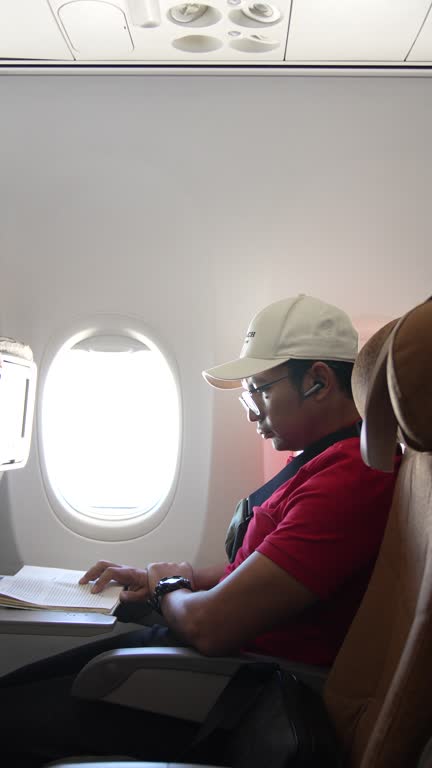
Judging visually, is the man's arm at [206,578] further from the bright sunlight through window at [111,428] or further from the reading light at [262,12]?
the reading light at [262,12]

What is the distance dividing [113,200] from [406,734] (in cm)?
220

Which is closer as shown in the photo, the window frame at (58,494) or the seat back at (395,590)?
the seat back at (395,590)

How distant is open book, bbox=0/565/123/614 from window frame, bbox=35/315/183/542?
64 centimetres

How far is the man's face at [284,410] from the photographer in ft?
5.53

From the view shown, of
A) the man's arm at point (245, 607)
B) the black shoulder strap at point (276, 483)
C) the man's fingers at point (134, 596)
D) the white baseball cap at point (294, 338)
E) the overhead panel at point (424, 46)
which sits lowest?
the man's fingers at point (134, 596)

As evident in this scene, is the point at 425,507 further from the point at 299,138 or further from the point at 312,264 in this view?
the point at 299,138

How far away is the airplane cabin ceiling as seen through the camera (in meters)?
2.21

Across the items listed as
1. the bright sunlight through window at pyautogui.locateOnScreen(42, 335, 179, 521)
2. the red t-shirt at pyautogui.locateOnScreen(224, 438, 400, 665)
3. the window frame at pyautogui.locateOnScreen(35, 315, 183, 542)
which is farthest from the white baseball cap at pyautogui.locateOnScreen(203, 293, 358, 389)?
the bright sunlight through window at pyautogui.locateOnScreen(42, 335, 179, 521)

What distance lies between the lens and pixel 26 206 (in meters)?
2.68

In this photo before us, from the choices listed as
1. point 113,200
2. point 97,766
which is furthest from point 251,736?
point 113,200

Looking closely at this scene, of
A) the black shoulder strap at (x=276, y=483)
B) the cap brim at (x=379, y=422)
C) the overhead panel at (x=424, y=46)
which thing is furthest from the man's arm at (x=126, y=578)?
the overhead panel at (x=424, y=46)

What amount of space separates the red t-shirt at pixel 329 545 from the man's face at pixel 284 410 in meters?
0.23

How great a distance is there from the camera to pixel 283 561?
→ 1322mm

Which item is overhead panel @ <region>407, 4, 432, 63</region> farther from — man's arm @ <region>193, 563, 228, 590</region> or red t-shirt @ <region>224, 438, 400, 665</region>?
man's arm @ <region>193, 563, 228, 590</region>
